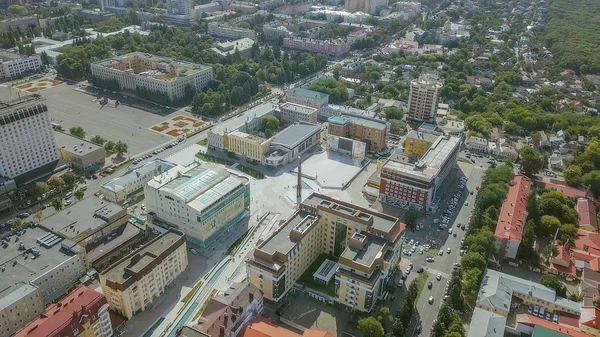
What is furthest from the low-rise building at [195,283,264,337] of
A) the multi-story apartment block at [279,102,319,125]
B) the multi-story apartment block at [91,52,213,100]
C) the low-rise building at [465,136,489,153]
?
the multi-story apartment block at [91,52,213,100]

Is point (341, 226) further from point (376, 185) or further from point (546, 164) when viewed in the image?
point (546, 164)

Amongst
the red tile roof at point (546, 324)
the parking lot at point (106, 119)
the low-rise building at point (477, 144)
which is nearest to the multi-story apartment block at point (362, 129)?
the low-rise building at point (477, 144)

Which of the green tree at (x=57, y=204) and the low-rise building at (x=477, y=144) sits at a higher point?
the green tree at (x=57, y=204)

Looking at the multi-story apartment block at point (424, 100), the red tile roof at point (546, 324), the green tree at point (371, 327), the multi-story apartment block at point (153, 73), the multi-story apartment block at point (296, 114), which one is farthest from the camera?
the multi-story apartment block at point (153, 73)

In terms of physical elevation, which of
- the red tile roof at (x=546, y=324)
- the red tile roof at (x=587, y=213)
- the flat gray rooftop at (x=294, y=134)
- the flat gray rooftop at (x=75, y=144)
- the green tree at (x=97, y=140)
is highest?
the flat gray rooftop at (x=75, y=144)

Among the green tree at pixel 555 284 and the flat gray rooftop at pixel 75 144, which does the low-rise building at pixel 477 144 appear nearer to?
the green tree at pixel 555 284

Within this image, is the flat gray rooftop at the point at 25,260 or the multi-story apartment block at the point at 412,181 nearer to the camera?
the flat gray rooftop at the point at 25,260

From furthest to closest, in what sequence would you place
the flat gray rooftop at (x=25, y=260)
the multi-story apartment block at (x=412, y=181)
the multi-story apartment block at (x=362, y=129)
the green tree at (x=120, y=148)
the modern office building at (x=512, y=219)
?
the multi-story apartment block at (x=362, y=129)
the green tree at (x=120, y=148)
the multi-story apartment block at (x=412, y=181)
the modern office building at (x=512, y=219)
the flat gray rooftop at (x=25, y=260)

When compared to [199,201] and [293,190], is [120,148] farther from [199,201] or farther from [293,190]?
[293,190]
